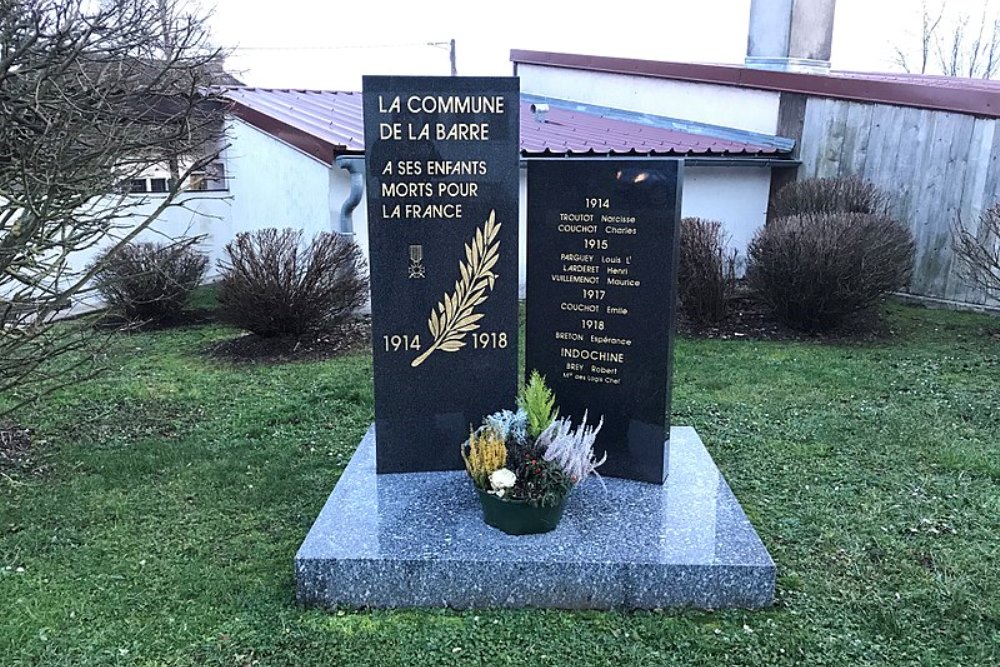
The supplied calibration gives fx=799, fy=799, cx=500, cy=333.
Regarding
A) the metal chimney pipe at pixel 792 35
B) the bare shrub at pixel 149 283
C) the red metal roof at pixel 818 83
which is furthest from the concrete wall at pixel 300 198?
the metal chimney pipe at pixel 792 35

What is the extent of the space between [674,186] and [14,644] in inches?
142

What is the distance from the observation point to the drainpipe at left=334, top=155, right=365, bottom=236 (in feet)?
30.3

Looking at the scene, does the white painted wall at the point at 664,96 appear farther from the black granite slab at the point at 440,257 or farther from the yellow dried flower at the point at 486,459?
→ the yellow dried flower at the point at 486,459

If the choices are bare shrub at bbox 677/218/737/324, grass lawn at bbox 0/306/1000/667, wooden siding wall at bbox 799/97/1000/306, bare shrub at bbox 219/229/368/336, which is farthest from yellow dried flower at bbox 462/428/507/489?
wooden siding wall at bbox 799/97/1000/306

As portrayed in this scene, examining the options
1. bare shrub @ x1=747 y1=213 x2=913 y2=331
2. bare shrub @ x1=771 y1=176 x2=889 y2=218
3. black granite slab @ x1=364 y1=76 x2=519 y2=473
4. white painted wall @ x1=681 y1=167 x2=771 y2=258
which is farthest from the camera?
white painted wall @ x1=681 y1=167 x2=771 y2=258

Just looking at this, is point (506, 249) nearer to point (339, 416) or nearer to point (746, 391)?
point (339, 416)

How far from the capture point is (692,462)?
15.6 ft

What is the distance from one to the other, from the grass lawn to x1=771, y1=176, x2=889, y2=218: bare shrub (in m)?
3.68

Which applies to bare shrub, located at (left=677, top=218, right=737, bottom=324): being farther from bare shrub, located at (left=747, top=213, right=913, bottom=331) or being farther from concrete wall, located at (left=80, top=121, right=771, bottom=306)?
concrete wall, located at (left=80, top=121, right=771, bottom=306)

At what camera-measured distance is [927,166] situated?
10586 millimetres

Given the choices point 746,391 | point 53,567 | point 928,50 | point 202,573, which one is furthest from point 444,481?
point 928,50

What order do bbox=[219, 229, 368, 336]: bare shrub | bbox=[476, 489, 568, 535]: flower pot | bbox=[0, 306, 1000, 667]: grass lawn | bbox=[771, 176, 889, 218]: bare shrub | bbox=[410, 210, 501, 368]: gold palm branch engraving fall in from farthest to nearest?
bbox=[771, 176, 889, 218]: bare shrub
bbox=[219, 229, 368, 336]: bare shrub
bbox=[410, 210, 501, 368]: gold palm branch engraving
bbox=[476, 489, 568, 535]: flower pot
bbox=[0, 306, 1000, 667]: grass lawn

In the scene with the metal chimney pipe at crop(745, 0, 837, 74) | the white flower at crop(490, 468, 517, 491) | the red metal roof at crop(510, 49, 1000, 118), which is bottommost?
the white flower at crop(490, 468, 517, 491)

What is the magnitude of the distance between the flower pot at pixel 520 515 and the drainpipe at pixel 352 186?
620cm
